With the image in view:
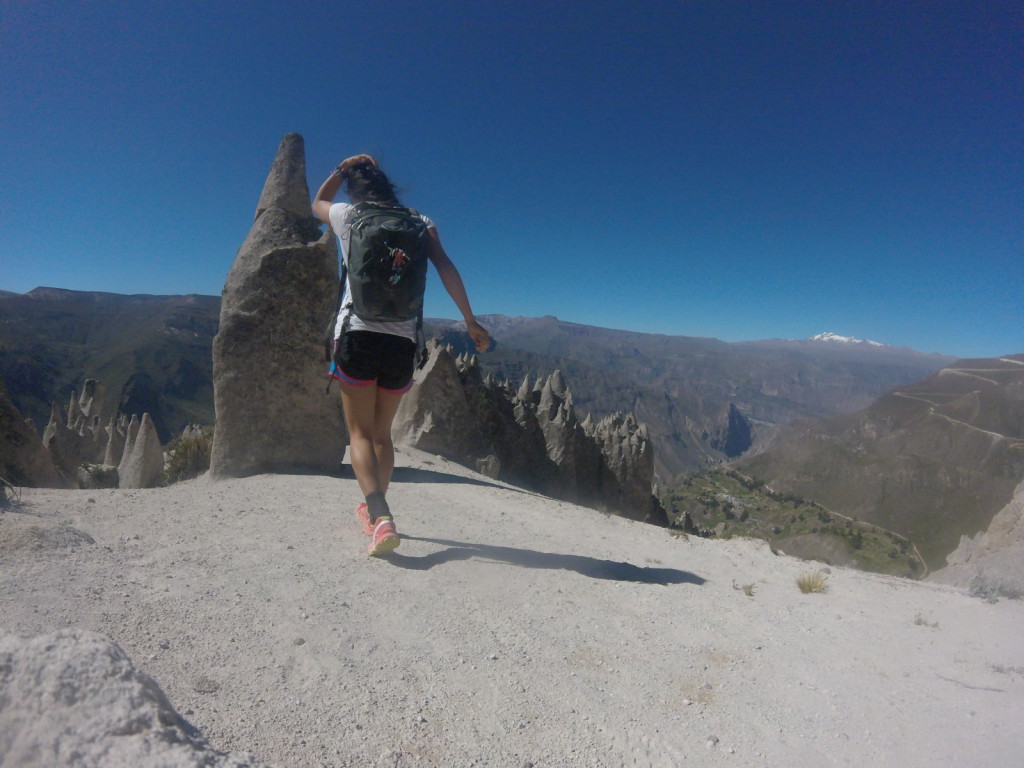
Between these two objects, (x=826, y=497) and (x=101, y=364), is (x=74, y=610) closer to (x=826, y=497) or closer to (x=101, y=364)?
(x=826, y=497)

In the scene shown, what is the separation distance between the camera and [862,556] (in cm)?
4384

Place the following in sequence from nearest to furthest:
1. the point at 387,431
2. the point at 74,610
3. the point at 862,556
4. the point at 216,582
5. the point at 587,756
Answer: the point at 587,756 < the point at 74,610 < the point at 216,582 < the point at 387,431 < the point at 862,556

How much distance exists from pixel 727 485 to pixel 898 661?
88.0 meters

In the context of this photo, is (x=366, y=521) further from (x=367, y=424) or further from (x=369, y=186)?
(x=369, y=186)

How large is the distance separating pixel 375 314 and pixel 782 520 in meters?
68.8

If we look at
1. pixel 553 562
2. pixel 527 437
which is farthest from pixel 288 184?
pixel 527 437

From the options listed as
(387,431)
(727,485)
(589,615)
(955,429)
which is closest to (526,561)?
(589,615)

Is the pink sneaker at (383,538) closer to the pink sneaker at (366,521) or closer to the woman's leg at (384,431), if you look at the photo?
the pink sneaker at (366,521)

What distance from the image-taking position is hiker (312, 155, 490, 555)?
3.40m

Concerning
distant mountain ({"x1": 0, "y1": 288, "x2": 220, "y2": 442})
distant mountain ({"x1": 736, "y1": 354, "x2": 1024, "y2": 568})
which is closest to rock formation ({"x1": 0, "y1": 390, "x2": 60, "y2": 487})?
distant mountain ({"x1": 736, "y1": 354, "x2": 1024, "y2": 568})

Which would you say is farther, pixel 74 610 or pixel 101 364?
pixel 101 364

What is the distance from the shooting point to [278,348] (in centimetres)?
702

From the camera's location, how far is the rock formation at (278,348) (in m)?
6.83

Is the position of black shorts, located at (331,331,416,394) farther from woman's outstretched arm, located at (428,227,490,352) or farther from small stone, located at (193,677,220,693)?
small stone, located at (193,677,220,693)
